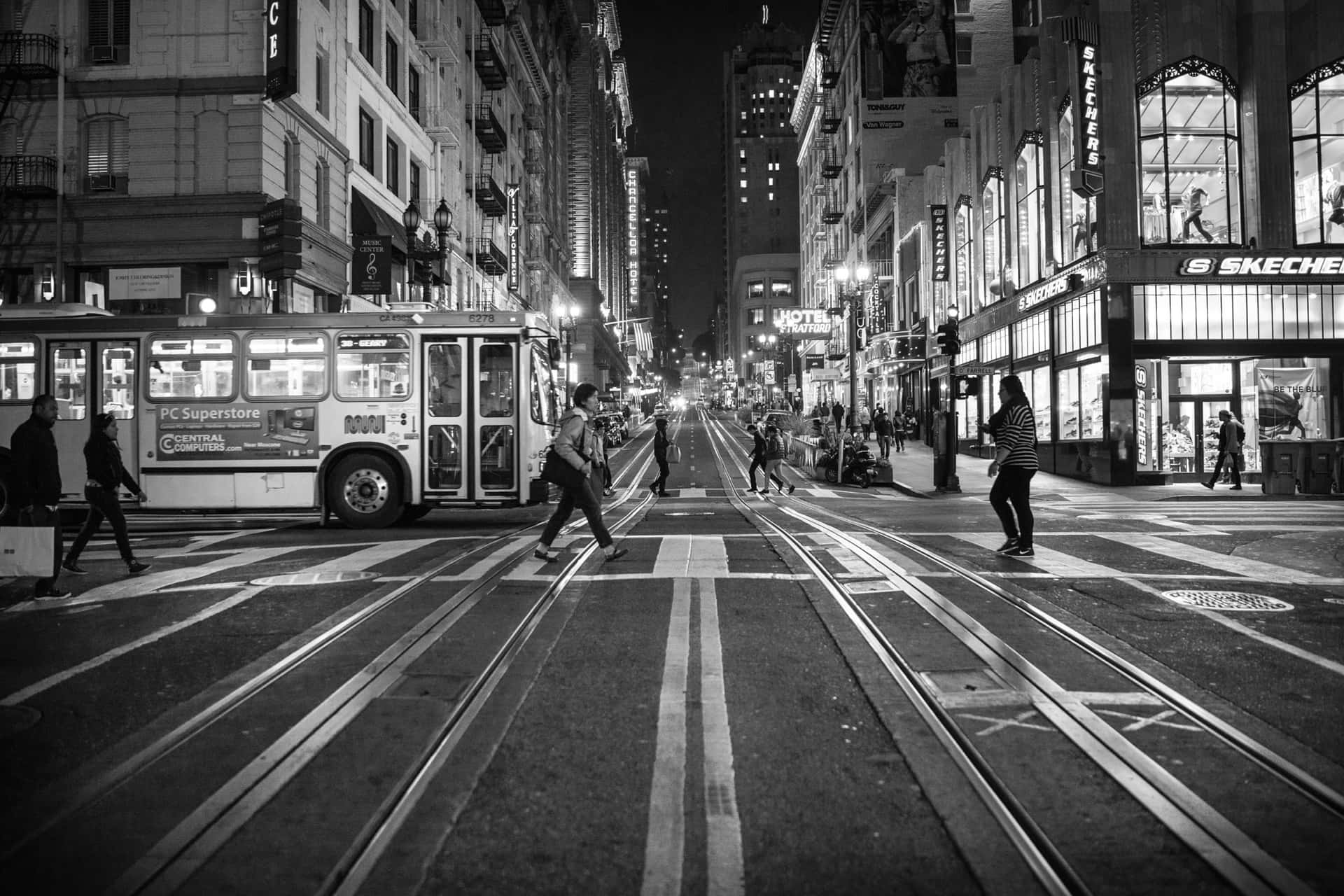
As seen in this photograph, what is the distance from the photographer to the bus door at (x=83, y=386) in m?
15.3

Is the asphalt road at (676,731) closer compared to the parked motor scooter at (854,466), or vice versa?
the asphalt road at (676,731)

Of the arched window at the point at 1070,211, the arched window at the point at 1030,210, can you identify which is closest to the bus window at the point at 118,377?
the arched window at the point at 1070,211

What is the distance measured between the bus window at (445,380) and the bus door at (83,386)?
485cm

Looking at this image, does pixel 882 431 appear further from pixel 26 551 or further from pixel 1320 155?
pixel 26 551

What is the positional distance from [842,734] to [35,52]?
99.4 ft

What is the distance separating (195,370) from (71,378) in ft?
6.83

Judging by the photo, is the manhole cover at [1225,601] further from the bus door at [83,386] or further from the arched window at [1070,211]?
the arched window at [1070,211]

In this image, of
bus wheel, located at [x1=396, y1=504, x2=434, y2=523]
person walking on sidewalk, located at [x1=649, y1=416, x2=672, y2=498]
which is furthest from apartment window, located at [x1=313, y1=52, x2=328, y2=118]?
bus wheel, located at [x1=396, y1=504, x2=434, y2=523]

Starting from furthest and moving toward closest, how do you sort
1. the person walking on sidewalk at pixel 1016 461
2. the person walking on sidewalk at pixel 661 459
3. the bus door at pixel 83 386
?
the person walking on sidewalk at pixel 661 459 → the bus door at pixel 83 386 → the person walking on sidewalk at pixel 1016 461

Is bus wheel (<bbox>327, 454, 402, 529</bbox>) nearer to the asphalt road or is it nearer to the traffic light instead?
the asphalt road

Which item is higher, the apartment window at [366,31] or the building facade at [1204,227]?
the apartment window at [366,31]

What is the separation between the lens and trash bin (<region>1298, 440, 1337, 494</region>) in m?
20.8

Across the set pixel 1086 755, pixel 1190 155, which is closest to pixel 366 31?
pixel 1190 155

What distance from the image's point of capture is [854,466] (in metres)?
27.8
